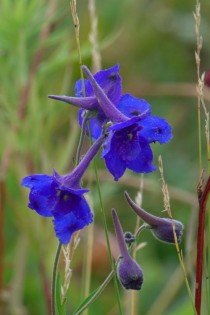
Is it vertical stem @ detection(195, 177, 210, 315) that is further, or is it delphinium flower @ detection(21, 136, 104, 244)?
vertical stem @ detection(195, 177, 210, 315)

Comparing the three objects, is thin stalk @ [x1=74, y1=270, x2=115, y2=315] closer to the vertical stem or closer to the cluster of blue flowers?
the cluster of blue flowers

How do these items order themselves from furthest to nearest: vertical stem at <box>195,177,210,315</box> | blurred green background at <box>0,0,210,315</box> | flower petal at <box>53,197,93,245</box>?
1. blurred green background at <box>0,0,210,315</box>
2. vertical stem at <box>195,177,210,315</box>
3. flower petal at <box>53,197,93,245</box>

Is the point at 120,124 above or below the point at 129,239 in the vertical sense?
above

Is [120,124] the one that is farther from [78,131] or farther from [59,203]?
[78,131]

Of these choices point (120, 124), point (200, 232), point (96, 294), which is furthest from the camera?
point (200, 232)

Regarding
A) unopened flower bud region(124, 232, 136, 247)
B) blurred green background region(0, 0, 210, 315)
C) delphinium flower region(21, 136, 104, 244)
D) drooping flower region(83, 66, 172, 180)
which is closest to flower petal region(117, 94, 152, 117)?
drooping flower region(83, 66, 172, 180)

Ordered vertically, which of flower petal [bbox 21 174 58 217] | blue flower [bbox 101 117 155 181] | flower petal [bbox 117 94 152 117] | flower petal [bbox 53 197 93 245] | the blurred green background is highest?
flower petal [bbox 117 94 152 117]

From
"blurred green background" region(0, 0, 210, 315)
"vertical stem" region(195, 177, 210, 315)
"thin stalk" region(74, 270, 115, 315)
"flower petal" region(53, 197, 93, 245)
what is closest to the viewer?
"flower petal" region(53, 197, 93, 245)

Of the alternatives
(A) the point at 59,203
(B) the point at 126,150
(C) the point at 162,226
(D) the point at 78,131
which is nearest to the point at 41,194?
(A) the point at 59,203
